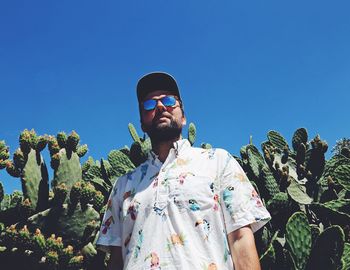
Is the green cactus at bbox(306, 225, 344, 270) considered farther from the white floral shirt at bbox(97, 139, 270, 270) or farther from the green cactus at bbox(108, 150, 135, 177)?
the green cactus at bbox(108, 150, 135, 177)

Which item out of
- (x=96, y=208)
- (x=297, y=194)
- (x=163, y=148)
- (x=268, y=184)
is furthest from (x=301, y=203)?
(x=96, y=208)

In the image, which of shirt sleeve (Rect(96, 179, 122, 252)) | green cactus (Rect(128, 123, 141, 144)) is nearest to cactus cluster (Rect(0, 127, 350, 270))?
green cactus (Rect(128, 123, 141, 144))

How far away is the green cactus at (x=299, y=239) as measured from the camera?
2.47m

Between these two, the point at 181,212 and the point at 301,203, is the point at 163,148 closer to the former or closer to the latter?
the point at 181,212

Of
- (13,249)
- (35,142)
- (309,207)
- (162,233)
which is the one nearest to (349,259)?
(309,207)

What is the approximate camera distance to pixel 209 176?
6.47ft

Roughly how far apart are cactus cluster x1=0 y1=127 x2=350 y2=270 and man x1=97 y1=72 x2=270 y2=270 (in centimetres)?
66

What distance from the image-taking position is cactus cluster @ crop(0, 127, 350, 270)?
2490 millimetres

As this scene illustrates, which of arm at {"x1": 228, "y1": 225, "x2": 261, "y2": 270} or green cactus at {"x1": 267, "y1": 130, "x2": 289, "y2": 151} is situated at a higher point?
green cactus at {"x1": 267, "y1": 130, "x2": 289, "y2": 151}

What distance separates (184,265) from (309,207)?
183 centimetres

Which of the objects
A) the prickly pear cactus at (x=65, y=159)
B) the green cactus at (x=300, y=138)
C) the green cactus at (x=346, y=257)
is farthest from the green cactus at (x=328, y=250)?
the prickly pear cactus at (x=65, y=159)

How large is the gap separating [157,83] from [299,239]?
4.13ft

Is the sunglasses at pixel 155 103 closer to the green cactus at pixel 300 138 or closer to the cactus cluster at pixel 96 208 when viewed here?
the cactus cluster at pixel 96 208

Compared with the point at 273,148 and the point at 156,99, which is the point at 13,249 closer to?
the point at 156,99
